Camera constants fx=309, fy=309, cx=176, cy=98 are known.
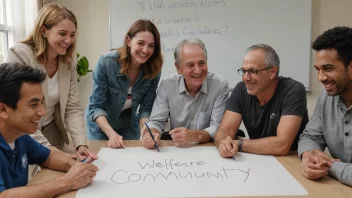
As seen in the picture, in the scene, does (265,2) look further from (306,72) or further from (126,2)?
(126,2)

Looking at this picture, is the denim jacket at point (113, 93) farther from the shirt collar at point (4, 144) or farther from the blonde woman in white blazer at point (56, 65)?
the shirt collar at point (4, 144)

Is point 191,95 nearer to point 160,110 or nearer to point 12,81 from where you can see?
point 160,110

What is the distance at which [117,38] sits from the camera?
3.46 metres

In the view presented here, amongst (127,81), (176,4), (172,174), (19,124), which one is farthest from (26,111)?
(176,4)

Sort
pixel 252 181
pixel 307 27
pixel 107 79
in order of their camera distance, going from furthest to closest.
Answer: pixel 307 27
pixel 107 79
pixel 252 181

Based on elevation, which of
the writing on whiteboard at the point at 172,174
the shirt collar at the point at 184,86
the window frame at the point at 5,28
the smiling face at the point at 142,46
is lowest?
the writing on whiteboard at the point at 172,174

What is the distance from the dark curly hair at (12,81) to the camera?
1.12 m

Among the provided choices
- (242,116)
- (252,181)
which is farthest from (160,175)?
(242,116)

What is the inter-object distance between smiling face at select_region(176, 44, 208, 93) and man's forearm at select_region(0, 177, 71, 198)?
105 cm

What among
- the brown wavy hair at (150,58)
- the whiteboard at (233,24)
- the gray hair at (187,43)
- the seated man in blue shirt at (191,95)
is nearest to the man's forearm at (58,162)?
the seated man in blue shirt at (191,95)

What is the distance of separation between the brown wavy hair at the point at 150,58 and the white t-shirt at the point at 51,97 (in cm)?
42

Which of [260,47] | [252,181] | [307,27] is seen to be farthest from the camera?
[307,27]

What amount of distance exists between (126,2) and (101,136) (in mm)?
1799

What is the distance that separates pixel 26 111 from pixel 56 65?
0.80 m
